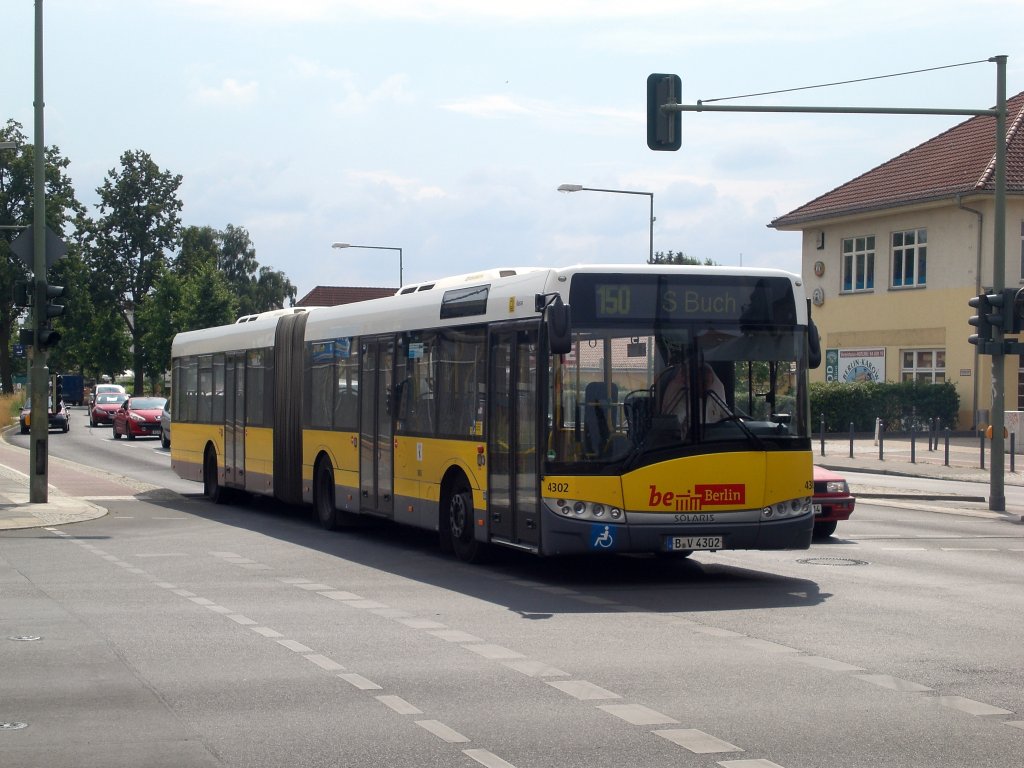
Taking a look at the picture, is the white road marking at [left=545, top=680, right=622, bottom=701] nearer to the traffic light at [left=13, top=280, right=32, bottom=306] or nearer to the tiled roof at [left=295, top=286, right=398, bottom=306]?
the traffic light at [left=13, top=280, right=32, bottom=306]

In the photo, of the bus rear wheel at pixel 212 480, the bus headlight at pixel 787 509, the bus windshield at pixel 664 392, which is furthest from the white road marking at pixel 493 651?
the bus rear wheel at pixel 212 480

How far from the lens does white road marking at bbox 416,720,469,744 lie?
7258 mm

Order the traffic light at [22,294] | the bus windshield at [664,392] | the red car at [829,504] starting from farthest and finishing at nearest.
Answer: the traffic light at [22,294] → the red car at [829,504] → the bus windshield at [664,392]

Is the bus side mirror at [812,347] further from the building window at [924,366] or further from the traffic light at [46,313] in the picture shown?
the building window at [924,366]

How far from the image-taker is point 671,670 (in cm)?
920

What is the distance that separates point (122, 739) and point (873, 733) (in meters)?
3.64

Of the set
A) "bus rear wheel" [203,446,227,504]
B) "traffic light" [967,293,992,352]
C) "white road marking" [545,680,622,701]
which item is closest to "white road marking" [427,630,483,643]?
"white road marking" [545,680,622,701]

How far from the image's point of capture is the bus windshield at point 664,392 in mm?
13086

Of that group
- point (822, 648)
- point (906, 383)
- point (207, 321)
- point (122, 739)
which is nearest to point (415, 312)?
point (822, 648)

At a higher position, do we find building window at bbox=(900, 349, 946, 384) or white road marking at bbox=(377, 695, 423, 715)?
building window at bbox=(900, 349, 946, 384)

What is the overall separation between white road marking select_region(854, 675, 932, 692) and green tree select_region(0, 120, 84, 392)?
91.3 m

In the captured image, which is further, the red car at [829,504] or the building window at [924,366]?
the building window at [924,366]

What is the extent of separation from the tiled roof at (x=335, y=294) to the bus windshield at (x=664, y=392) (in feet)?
348

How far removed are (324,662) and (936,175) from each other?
147ft
